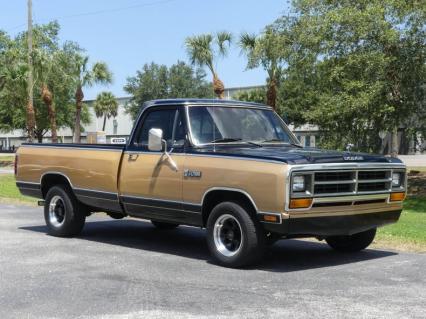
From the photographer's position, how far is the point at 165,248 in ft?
30.2

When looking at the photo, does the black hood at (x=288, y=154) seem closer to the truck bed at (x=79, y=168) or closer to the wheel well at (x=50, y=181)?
the truck bed at (x=79, y=168)

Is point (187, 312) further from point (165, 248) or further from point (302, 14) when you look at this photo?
point (302, 14)

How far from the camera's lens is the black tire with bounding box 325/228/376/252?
8633mm

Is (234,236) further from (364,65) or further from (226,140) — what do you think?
(364,65)

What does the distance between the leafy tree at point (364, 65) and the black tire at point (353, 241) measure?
9129 millimetres

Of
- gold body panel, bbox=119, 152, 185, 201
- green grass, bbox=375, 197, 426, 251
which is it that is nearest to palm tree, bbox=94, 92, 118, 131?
green grass, bbox=375, 197, 426, 251

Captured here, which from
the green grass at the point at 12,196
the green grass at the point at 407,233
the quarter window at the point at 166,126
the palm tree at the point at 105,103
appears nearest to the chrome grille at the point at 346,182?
the green grass at the point at 407,233

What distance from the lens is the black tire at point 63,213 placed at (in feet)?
32.8

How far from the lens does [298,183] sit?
7043mm

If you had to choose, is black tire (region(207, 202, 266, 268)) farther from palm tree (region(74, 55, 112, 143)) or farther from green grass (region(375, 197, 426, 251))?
palm tree (region(74, 55, 112, 143))

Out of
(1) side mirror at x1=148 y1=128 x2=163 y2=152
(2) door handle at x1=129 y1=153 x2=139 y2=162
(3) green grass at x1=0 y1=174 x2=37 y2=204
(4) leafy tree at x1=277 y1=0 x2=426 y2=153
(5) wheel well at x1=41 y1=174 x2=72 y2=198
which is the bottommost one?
(3) green grass at x1=0 y1=174 x2=37 y2=204

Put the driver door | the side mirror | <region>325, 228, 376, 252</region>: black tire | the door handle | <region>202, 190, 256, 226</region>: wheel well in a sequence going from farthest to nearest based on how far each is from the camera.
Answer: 1. the door handle
2. <region>325, 228, 376, 252</region>: black tire
3. the driver door
4. the side mirror
5. <region>202, 190, 256, 226</region>: wheel well

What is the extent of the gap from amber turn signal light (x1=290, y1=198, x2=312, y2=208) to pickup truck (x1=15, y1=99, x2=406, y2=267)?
12mm

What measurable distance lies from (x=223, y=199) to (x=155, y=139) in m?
1.22
